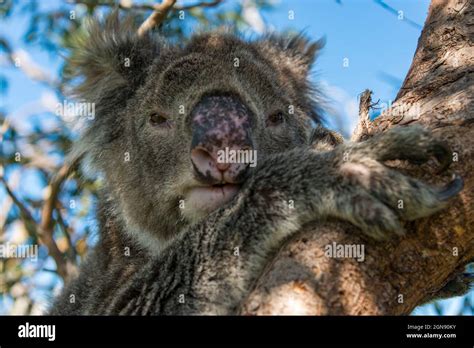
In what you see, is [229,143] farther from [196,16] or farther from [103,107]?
[196,16]

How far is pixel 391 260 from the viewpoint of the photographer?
282 centimetres

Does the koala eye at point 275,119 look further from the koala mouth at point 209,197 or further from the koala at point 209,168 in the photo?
the koala mouth at point 209,197

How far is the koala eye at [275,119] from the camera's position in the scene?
4.86 m

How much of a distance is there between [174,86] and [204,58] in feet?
1.31

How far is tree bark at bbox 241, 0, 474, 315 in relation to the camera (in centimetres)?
268

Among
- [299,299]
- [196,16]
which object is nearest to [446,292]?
[299,299]

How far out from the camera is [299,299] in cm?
263

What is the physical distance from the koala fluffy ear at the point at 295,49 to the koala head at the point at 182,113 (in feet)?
0.05
